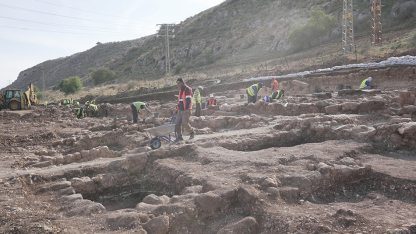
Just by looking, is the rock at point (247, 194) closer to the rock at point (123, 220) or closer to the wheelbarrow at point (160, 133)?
the rock at point (123, 220)

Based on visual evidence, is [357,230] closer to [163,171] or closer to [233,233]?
[233,233]

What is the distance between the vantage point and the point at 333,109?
44.5 feet

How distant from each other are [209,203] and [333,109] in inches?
350

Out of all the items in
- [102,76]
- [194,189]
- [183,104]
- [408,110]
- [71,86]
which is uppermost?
[102,76]

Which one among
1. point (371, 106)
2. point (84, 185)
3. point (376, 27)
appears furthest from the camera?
point (376, 27)

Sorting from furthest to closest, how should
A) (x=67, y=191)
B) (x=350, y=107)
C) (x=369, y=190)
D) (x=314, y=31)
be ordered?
(x=314, y=31)
(x=350, y=107)
(x=67, y=191)
(x=369, y=190)

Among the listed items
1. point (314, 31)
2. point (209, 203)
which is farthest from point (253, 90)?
point (314, 31)

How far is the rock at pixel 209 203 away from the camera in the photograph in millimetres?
5836

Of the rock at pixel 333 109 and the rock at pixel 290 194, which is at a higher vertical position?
the rock at pixel 333 109

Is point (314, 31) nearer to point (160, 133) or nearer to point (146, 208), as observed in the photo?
point (160, 133)

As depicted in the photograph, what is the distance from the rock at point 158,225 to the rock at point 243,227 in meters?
0.72

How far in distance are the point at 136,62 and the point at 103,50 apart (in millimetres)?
54162

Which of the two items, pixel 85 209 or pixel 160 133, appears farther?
pixel 160 133

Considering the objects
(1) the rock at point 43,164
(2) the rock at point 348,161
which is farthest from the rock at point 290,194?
(1) the rock at point 43,164
